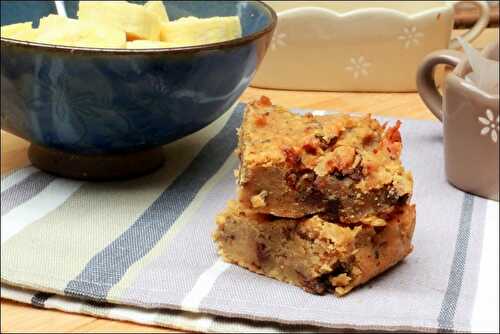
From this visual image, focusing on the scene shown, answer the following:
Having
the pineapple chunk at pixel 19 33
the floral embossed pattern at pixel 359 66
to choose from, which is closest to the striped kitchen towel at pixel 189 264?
the pineapple chunk at pixel 19 33

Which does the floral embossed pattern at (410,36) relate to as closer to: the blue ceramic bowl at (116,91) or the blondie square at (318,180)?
the blue ceramic bowl at (116,91)

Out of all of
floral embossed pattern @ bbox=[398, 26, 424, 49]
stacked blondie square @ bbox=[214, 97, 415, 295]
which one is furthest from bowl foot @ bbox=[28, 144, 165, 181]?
floral embossed pattern @ bbox=[398, 26, 424, 49]

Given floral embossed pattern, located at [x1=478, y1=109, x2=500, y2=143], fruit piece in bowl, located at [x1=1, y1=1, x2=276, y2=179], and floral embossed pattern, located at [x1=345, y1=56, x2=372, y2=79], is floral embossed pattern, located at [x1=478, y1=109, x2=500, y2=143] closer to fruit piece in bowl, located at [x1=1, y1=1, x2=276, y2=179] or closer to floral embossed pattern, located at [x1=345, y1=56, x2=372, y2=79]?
fruit piece in bowl, located at [x1=1, y1=1, x2=276, y2=179]

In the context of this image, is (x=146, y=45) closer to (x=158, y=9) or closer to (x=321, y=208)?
(x=158, y=9)

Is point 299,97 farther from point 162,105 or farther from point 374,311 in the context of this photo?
point 374,311

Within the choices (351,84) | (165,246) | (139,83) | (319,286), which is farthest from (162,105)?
(351,84)

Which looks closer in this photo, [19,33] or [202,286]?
[202,286]

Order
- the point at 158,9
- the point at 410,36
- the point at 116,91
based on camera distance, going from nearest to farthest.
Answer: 1. the point at 116,91
2. the point at 158,9
3. the point at 410,36

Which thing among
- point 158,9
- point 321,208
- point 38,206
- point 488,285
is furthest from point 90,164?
point 488,285
